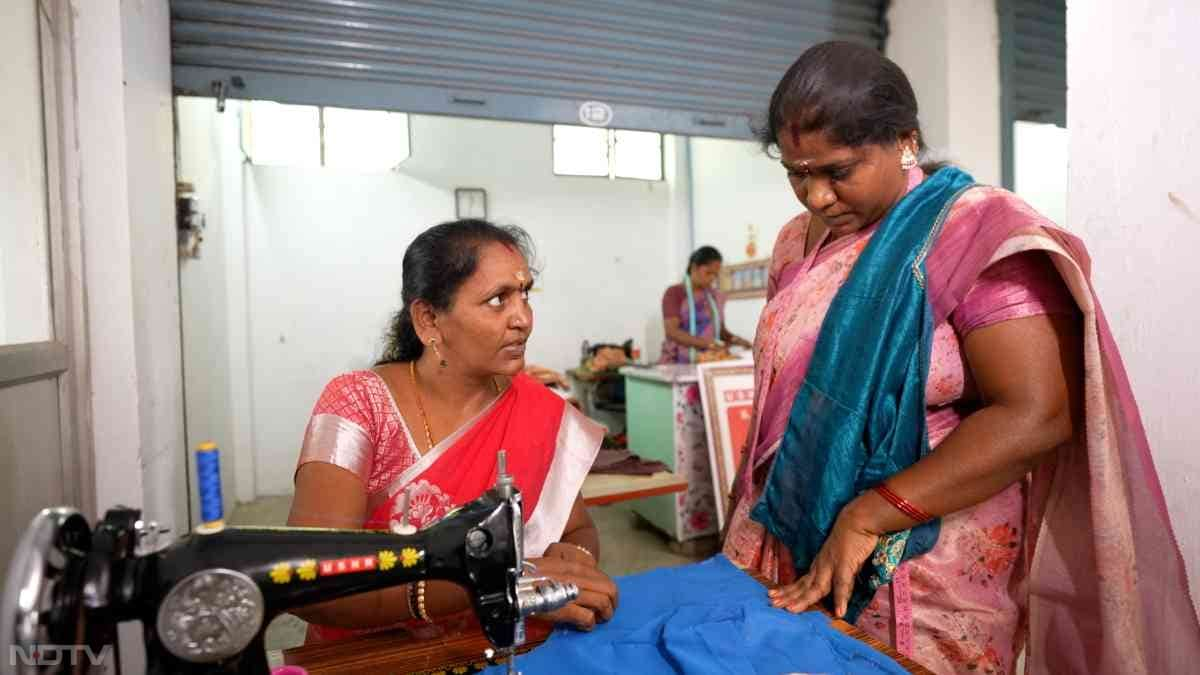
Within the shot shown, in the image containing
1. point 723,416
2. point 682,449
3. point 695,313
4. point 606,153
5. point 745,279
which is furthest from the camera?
point 606,153

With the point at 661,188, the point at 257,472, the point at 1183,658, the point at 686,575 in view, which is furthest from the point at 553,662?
the point at 661,188

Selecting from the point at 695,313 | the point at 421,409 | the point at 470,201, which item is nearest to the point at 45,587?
the point at 421,409

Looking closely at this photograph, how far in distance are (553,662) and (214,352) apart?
454 cm

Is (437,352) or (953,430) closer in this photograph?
(953,430)

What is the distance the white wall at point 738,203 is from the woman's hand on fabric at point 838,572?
5016mm

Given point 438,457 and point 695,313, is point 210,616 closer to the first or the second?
point 438,457

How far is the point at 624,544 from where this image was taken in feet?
14.4

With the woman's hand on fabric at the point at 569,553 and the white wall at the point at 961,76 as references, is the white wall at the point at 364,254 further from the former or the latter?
the white wall at the point at 961,76

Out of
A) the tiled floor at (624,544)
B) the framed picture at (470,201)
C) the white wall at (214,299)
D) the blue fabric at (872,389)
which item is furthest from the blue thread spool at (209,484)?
the framed picture at (470,201)

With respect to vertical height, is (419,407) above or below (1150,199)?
below

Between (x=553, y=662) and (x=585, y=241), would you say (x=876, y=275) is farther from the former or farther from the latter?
(x=585, y=241)

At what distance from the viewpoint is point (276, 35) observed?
2.53 meters

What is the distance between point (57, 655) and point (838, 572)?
110 centimetres

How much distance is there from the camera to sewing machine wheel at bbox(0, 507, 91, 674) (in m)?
0.57
